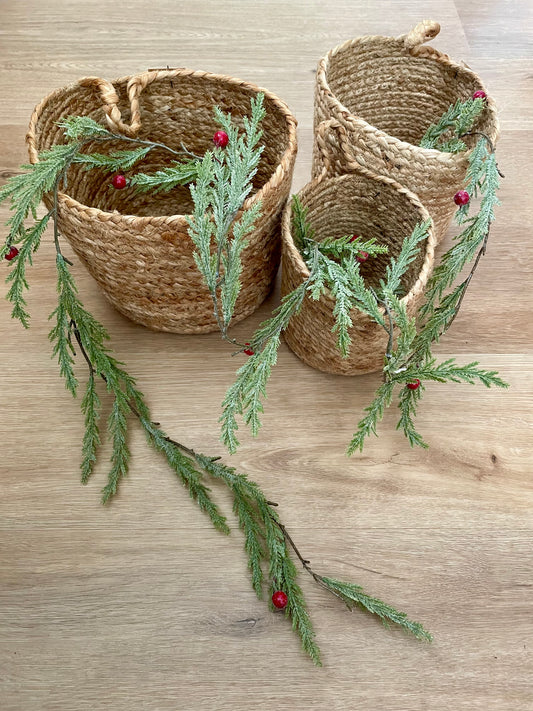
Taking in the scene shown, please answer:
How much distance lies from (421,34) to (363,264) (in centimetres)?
37

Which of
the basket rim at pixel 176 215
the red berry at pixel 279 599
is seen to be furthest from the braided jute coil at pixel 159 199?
→ the red berry at pixel 279 599

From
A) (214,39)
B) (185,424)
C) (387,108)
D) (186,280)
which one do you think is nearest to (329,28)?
(214,39)

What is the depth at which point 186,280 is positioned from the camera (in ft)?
2.91

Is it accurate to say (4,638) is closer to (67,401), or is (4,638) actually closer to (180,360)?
(67,401)

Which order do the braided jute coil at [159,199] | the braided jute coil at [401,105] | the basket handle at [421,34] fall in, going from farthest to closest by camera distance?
the basket handle at [421,34] < the braided jute coil at [401,105] < the braided jute coil at [159,199]

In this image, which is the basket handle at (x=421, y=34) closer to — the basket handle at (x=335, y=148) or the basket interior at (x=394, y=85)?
the basket interior at (x=394, y=85)

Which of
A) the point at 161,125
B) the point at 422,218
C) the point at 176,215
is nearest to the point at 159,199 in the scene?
the point at 161,125

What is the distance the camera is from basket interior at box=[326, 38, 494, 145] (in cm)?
107

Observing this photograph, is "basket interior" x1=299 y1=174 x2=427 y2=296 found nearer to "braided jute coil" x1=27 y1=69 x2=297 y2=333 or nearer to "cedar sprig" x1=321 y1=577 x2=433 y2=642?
"braided jute coil" x1=27 y1=69 x2=297 y2=333

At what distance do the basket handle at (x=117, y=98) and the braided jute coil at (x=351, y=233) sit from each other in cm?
25

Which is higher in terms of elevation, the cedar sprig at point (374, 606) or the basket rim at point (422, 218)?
the basket rim at point (422, 218)

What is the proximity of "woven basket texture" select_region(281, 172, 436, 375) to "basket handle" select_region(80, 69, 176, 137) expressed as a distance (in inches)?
9.7

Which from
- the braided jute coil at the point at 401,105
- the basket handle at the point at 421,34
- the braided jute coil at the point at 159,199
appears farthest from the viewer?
the basket handle at the point at 421,34

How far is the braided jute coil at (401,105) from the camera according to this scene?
92 centimetres
